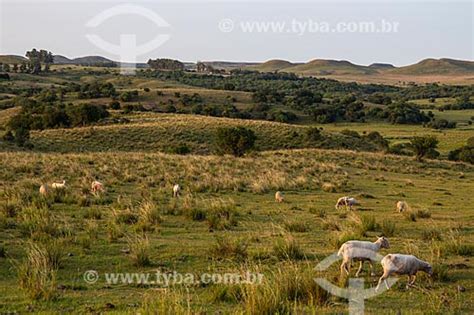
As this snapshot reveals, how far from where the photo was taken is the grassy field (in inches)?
309

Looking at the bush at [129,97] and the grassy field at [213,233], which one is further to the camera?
the bush at [129,97]

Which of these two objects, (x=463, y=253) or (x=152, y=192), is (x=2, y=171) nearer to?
(x=152, y=192)

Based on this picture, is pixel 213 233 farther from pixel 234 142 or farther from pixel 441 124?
pixel 441 124

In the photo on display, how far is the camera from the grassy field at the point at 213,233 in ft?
25.8

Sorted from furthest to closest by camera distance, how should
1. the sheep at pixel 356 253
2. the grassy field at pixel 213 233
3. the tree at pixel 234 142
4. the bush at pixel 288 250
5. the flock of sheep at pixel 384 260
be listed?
the tree at pixel 234 142
the bush at pixel 288 250
the sheep at pixel 356 253
the flock of sheep at pixel 384 260
the grassy field at pixel 213 233

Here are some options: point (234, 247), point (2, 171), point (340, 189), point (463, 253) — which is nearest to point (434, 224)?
point (463, 253)

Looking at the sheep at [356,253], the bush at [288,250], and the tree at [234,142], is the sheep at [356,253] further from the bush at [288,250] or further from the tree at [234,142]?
the tree at [234,142]

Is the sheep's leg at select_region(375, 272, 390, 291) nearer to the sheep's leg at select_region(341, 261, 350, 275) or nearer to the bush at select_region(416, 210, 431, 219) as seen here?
the sheep's leg at select_region(341, 261, 350, 275)

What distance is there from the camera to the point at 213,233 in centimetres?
1383

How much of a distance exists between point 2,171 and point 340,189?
1521 cm

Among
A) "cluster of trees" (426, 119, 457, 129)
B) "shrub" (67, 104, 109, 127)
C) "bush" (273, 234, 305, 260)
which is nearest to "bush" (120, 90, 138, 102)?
"shrub" (67, 104, 109, 127)

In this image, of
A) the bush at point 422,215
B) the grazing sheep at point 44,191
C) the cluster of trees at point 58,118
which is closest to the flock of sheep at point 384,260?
the bush at point 422,215

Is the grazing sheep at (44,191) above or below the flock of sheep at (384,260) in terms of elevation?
below

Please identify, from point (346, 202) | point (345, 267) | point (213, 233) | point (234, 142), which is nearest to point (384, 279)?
point (345, 267)
